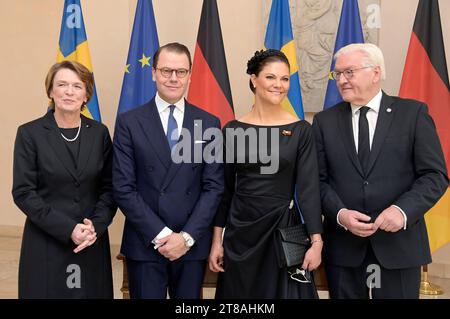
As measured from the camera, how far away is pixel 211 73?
470cm

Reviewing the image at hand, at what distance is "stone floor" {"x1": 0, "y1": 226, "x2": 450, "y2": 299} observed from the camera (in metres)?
4.74

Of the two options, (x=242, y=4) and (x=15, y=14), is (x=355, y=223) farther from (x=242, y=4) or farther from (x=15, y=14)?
(x=15, y=14)

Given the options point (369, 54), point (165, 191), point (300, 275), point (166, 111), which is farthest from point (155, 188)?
point (369, 54)

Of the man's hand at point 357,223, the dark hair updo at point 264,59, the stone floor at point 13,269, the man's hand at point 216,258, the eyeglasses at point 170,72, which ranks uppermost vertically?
the dark hair updo at point 264,59

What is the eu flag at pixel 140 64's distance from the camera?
476cm

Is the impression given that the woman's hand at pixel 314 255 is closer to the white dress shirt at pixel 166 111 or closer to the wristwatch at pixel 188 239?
the wristwatch at pixel 188 239

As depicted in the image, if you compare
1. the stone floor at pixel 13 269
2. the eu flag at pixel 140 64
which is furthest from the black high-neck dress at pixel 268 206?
the eu flag at pixel 140 64

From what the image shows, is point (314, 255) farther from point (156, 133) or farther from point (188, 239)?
point (156, 133)

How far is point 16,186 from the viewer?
99.6 inches

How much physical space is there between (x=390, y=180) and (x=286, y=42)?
7.91 feet

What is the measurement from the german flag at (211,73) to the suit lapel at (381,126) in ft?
7.17

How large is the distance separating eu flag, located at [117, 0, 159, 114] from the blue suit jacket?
220cm

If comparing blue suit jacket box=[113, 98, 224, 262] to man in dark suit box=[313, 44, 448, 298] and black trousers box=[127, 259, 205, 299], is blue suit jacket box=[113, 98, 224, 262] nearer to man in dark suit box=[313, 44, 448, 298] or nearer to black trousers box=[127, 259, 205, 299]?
black trousers box=[127, 259, 205, 299]
